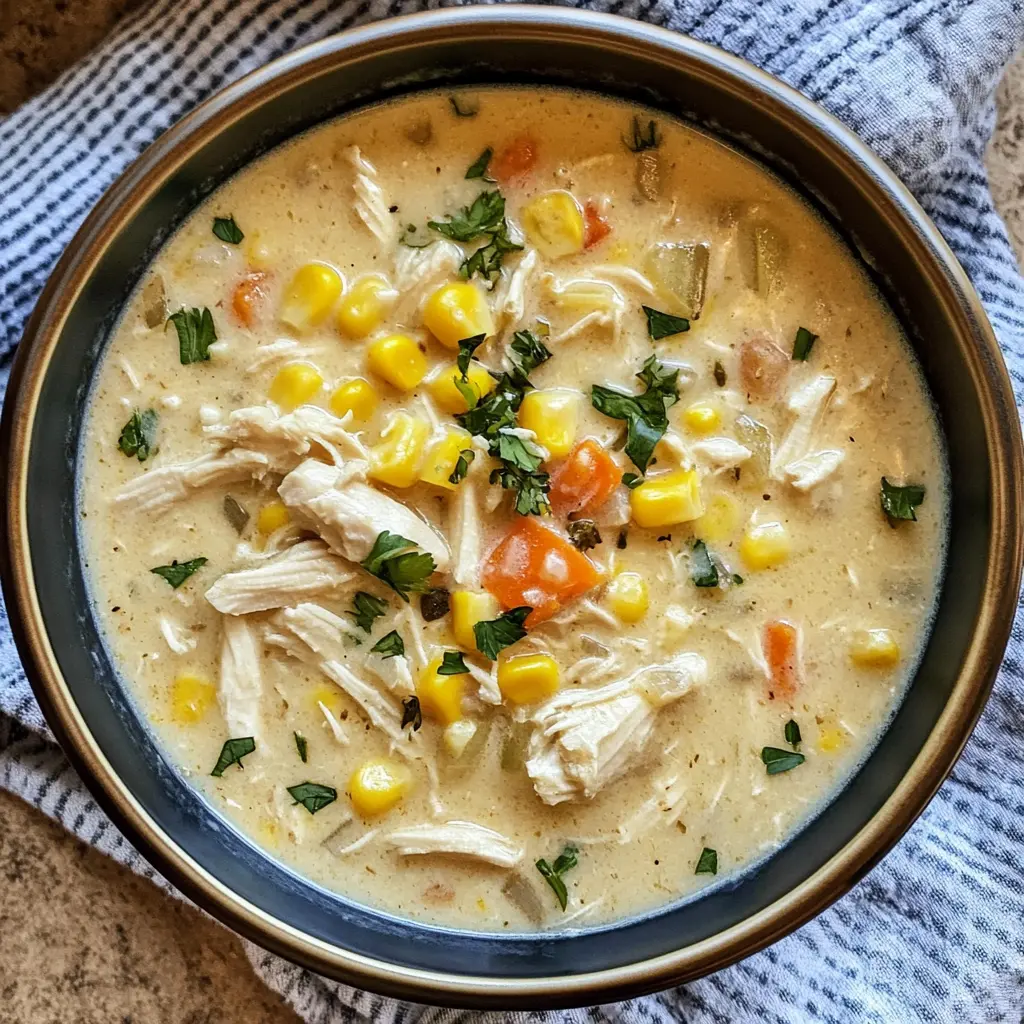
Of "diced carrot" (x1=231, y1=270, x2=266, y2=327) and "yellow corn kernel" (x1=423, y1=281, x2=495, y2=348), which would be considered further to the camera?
"diced carrot" (x1=231, y1=270, x2=266, y2=327)

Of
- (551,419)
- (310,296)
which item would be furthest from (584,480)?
(310,296)

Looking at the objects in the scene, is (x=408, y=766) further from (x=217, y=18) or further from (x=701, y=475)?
(x=217, y=18)

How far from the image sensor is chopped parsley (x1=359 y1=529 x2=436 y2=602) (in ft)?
7.49

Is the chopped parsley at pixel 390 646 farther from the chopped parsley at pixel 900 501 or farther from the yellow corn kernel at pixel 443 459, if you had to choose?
the chopped parsley at pixel 900 501

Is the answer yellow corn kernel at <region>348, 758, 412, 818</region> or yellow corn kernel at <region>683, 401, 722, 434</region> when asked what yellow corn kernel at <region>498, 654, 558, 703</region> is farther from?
yellow corn kernel at <region>683, 401, 722, 434</region>

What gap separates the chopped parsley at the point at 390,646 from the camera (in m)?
2.37

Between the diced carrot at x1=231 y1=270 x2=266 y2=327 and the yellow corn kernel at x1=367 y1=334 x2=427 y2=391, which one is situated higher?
the diced carrot at x1=231 y1=270 x2=266 y2=327

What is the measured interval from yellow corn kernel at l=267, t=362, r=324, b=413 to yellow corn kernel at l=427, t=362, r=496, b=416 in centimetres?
25

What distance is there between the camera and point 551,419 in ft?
7.63

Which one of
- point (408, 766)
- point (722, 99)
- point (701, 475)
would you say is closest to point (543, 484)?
point (701, 475)

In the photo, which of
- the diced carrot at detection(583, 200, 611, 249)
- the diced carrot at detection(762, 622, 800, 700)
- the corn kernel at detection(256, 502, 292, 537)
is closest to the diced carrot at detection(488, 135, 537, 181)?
the diced carrot at detection(583, 200, 611, 249)

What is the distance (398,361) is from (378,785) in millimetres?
917

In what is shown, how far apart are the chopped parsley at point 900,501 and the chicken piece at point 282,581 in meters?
1.18

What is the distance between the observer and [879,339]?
7.98 feet
